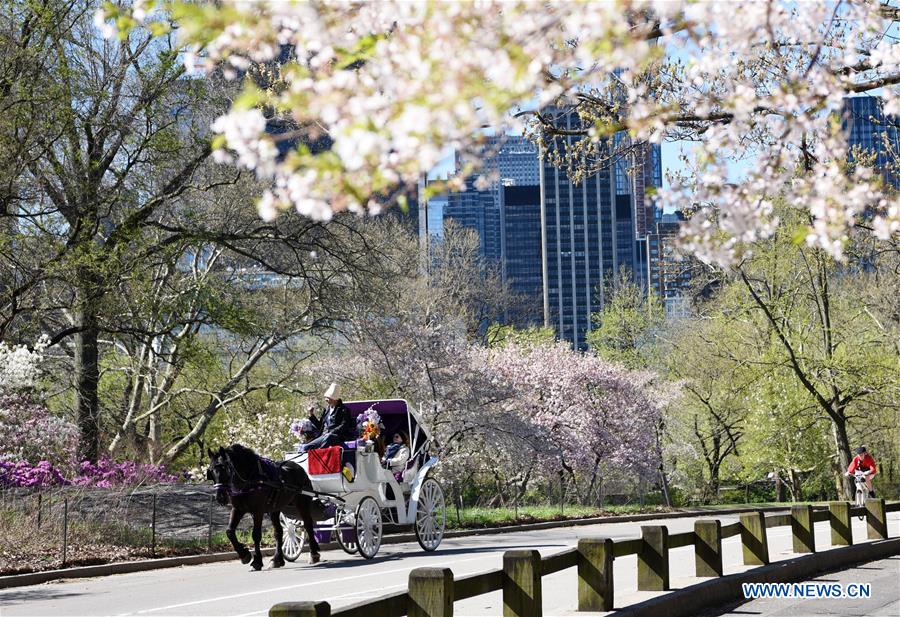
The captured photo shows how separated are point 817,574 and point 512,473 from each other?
30.0m

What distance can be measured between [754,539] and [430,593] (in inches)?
288

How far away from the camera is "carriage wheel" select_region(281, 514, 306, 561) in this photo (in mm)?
18344

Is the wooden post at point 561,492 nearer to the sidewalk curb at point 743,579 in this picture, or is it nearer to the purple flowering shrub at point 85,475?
the purple flowering shrub at point 85,475

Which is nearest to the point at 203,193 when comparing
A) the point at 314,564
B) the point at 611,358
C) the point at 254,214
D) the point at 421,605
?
the point at 254,214

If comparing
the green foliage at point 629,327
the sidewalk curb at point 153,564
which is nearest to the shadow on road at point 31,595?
the sidewalk curb at point 153,564

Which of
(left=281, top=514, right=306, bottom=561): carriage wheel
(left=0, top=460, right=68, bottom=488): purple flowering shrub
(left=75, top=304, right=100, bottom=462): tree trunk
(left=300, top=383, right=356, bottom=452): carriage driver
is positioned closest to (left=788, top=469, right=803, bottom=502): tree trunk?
(left=75, top=304, right=100, bottom=462): tree trunk

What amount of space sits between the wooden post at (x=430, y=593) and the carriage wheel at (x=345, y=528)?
1018 cm

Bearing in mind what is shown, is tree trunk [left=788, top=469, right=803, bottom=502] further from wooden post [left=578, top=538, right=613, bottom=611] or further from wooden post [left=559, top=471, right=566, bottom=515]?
wooden post [left=578, top=538, right=613, bottom=611]

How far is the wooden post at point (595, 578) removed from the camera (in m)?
9.57

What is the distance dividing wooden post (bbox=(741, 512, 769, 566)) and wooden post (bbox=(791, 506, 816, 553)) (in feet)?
4.97

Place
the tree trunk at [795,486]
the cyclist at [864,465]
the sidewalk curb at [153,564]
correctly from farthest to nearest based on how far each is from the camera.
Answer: the tree trunk at [795,486] → the cyclist at [864,465] → the sidewalk curb at [153,564]

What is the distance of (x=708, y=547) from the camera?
12.1 meters

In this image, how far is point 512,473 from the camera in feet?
145

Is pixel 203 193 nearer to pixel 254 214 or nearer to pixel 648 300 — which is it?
pixel 254 214
